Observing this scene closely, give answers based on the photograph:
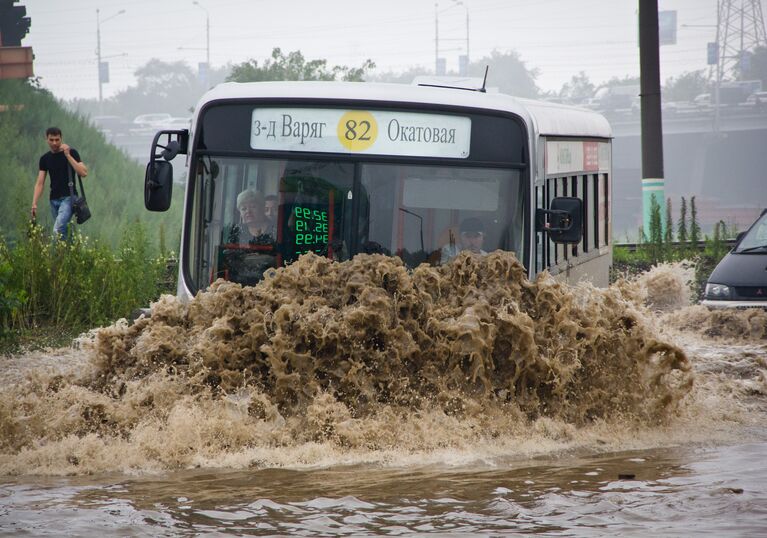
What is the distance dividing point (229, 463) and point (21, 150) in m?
31.2

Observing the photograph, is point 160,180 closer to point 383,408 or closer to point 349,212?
point 349,212

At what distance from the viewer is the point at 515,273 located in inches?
380

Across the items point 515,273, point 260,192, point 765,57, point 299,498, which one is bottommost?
point 299,498

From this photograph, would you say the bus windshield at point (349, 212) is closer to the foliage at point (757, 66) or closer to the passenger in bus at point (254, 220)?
the passenger in bus at point (254, 220)

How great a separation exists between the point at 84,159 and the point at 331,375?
34.0 m

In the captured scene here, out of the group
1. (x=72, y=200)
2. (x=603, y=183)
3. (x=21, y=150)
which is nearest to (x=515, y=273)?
(x=603, y=183)

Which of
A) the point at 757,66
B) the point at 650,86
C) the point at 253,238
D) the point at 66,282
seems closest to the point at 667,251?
the point at 650,86

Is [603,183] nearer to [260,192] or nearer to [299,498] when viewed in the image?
[260,192]

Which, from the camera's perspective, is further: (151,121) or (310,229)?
(151,121)

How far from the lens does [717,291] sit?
17.0 meters

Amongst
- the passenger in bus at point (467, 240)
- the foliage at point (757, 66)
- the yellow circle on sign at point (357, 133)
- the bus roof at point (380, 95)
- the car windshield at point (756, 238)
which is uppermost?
the foliage at point (757, 66)

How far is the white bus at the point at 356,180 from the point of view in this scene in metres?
10.2

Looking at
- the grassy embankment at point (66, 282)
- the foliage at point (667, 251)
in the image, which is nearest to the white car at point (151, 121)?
the foliage at point (667, 251)

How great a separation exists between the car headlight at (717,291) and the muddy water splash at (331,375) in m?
7.43
